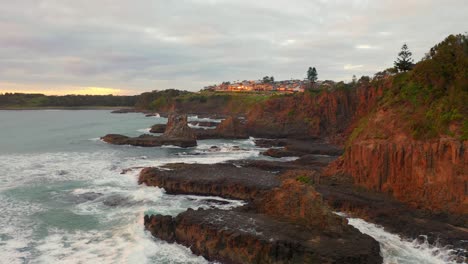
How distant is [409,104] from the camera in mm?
33750

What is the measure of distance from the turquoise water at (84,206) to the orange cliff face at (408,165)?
39.3ft

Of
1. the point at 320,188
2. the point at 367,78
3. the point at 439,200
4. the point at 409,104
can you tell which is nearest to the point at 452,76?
the point at 409,104

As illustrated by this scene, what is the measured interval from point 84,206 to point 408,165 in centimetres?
2687

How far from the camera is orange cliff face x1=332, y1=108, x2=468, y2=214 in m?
26.2

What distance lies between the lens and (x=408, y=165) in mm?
29000

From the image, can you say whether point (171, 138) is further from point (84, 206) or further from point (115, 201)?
point (84, 206)

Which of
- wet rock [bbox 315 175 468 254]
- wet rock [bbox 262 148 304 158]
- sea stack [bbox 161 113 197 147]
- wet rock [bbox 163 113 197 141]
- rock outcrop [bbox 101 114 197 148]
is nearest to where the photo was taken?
wet rock [bbox 315 175 468 254]

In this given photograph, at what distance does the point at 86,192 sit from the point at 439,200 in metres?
30.4

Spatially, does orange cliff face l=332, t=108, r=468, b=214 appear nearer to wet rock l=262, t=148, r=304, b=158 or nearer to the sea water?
the sea water

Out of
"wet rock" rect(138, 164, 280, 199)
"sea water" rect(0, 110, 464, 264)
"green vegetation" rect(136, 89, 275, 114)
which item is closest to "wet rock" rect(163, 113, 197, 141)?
"sea water" rect(0, 110, 464, 264)

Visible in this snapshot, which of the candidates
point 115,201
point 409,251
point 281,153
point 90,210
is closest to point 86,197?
point 115,201

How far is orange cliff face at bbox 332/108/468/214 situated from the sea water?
5697 millimetres

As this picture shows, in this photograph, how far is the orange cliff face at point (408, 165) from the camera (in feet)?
86.0

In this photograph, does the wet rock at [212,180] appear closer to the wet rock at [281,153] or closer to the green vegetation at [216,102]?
the wet rock at [281,153]
